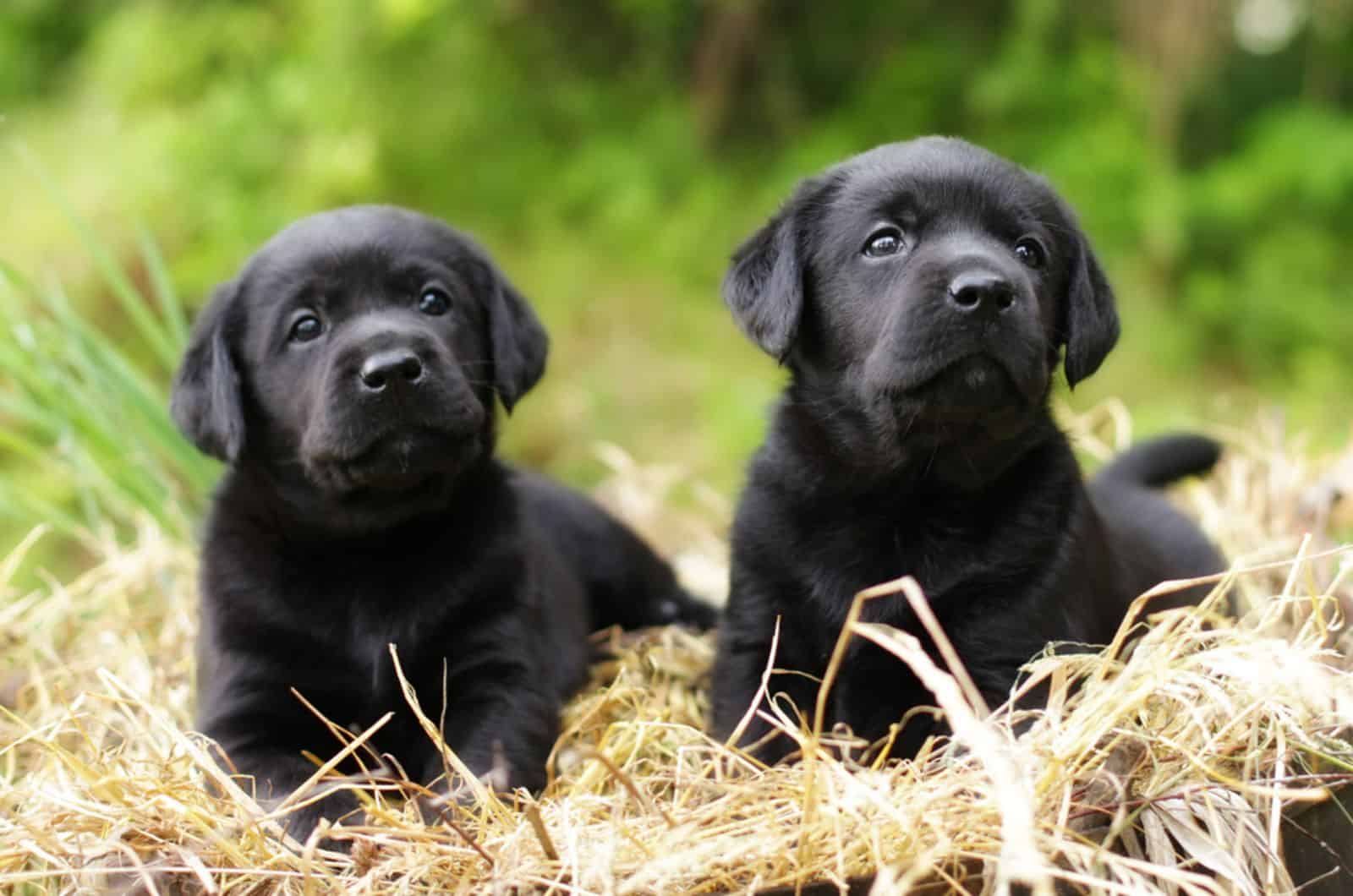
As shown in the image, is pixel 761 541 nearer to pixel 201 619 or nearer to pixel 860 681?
pixel 860 681

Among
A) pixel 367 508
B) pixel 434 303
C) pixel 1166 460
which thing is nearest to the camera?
pixel 367 508

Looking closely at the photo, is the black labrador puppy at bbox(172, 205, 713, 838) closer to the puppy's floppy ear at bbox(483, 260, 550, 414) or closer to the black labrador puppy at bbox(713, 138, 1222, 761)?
the puppy's floppy ear at bbox(483, 260, 550, 414)

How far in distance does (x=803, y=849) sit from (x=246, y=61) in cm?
557

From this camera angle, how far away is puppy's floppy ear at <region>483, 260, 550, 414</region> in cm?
283

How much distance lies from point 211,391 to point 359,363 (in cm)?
40

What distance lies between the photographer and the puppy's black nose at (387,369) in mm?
2457

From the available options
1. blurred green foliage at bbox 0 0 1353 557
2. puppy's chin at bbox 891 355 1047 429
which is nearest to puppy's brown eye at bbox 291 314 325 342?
puppy's chin at bbox 891 355 1047 429

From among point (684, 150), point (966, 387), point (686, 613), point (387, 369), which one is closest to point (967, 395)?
point (966, 387)

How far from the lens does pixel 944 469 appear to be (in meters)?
2.49

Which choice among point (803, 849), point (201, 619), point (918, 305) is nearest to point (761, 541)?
point (918, 305)

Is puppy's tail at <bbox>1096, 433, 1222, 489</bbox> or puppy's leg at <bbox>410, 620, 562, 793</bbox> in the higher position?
puppy's tail at <bbox>1096, 433, 1222, 489</bbox>

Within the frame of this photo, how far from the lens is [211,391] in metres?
2.70

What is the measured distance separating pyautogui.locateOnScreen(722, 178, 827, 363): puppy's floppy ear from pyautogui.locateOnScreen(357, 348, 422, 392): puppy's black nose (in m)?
0.58

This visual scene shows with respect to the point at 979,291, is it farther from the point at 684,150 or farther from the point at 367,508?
the point at 684,150
